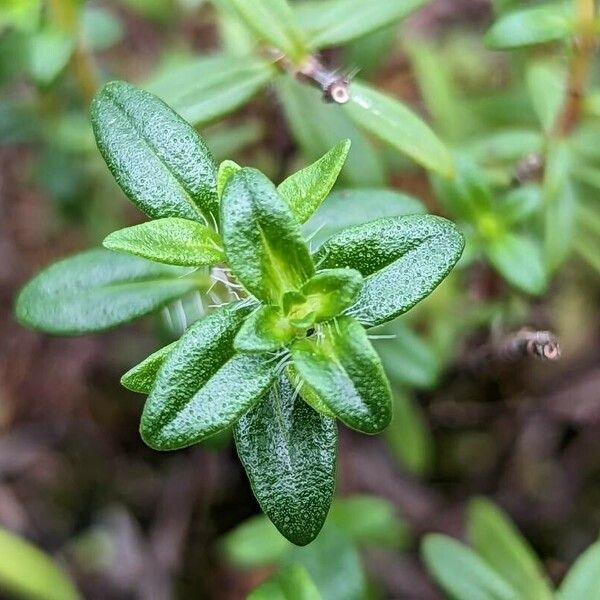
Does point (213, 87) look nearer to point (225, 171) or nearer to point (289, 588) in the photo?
point (225, 171)

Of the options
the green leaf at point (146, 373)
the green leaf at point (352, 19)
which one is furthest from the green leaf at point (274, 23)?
the green leaf at point (146, 373)

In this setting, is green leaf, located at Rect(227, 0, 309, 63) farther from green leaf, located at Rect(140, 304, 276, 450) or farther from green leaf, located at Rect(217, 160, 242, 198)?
green leaf, located at Rect(140, 304, 276, 450)

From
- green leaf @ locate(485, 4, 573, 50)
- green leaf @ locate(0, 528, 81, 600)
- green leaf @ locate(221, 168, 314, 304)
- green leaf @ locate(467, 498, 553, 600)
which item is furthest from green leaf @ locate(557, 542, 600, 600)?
green leaf @ locate(0, 528, 81, 600)

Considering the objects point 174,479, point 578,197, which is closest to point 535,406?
point 578,197

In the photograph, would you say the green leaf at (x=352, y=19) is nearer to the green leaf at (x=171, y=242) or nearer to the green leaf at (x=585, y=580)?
the green leaf at (x=171, y=242)

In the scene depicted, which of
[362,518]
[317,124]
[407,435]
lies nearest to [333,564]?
[362,518]

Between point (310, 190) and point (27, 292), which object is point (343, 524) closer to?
point (27, 292)

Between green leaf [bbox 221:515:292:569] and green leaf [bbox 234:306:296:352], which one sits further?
green leaf [bbox 221:515:292:569]
